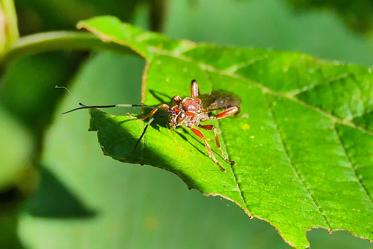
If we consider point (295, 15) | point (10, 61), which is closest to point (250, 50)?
point (10, 61)

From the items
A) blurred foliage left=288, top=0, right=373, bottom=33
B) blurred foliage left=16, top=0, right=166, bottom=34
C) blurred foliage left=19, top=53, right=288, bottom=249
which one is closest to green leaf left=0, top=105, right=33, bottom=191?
blurred foliage left=19, top=53, right=288, bottom=249

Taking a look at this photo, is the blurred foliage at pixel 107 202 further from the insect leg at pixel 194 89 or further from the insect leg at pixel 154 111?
the insect leg at pixel 154 111

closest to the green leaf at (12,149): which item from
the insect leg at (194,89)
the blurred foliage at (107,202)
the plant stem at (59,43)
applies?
the blurred foliage at (107,202)


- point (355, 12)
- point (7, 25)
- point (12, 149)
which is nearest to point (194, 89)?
point (7, 25)

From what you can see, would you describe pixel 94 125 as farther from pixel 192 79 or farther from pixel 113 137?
pixel 192 79

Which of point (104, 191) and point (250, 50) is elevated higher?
point (250, 50)

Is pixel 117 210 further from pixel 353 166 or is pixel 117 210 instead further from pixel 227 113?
pixel 353 166
